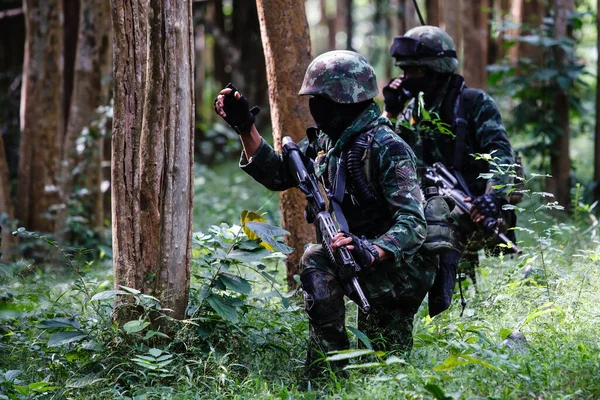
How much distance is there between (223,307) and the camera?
4.48m

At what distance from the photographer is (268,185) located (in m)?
4.68

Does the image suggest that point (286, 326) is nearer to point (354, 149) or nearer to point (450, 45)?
point (354, 149)

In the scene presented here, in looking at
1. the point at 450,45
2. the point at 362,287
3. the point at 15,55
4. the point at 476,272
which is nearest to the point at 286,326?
the point at 362,287

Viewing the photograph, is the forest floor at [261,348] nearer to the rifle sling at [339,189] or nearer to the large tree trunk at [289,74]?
the rifle sling at [339,189]

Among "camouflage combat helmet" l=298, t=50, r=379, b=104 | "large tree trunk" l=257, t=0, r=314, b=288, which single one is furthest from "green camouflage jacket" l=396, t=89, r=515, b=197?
"camouflage combat helmet" l=298, t=50, r=379, b=104

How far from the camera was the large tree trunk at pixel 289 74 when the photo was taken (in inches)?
229

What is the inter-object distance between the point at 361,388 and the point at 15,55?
14.7 meters

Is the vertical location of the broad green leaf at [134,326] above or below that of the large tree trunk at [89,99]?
below

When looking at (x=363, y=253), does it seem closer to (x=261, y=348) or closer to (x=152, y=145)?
(x=261, y=348)

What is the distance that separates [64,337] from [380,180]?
6.76 feet

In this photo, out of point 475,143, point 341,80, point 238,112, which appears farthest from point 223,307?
point 475,143

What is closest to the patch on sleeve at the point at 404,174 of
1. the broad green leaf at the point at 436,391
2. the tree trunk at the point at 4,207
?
the broad green leaf at the point at 436,391

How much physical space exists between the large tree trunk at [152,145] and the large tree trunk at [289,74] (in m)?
1.40

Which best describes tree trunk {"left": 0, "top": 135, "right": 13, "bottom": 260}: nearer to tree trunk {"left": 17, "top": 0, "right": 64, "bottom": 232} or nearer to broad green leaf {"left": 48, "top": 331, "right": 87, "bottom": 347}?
tree trunk {"left": 17, "top": 0, "right": 64, "bottom": 232}
